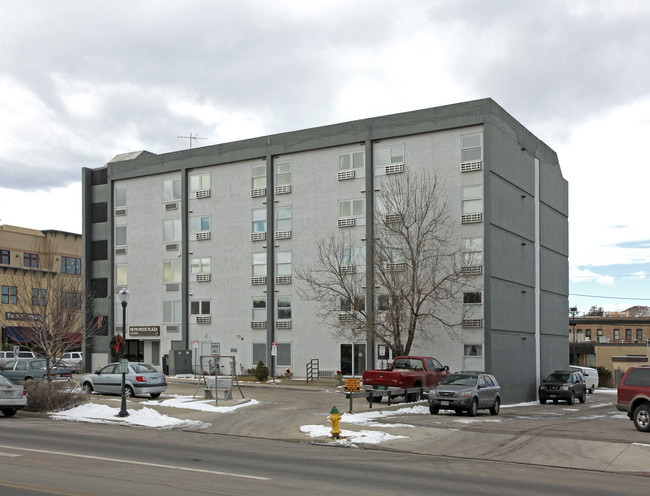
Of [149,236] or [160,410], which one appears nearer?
[160,410]

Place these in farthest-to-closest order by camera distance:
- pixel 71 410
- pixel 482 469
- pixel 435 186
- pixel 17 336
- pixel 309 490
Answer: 1. pixel 17 336
2. pixel 435 186
3. pixel 71 410
4. pixel 482 469
5. pixel 309 490

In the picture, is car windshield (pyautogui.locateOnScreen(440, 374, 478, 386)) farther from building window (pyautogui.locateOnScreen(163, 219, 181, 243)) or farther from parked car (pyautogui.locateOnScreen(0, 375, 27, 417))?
building window (pyautogui.locateOnScreen(163, 219, 181, 243))

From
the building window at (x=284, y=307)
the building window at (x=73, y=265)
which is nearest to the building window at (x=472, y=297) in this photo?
the building window at (x=284, y=307)

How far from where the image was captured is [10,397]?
23.0m

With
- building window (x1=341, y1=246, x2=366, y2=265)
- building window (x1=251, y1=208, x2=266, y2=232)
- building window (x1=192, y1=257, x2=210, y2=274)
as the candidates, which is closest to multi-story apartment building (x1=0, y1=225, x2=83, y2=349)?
building window (x1=192, y1=257, x2=210, y2=274)

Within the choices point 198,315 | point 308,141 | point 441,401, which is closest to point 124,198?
point 198,315

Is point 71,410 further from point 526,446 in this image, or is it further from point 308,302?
point 308,302

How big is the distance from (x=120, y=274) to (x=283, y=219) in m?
15.5

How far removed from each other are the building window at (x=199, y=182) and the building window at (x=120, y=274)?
28.6ft

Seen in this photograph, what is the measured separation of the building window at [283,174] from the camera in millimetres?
48303

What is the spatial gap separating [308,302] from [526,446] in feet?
96.7

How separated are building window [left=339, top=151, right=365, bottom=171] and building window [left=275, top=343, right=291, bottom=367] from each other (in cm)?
1218

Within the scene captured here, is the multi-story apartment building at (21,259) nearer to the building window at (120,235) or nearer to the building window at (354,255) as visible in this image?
the building window at (120,235)

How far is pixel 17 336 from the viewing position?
70375 mm
